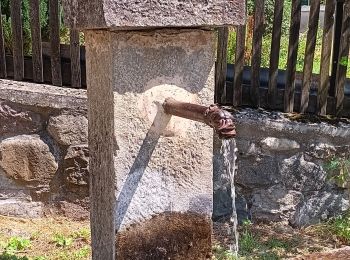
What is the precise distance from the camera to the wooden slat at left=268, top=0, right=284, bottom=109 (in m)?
3.48

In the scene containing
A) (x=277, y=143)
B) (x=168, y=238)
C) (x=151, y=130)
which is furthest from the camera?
(x=277, y=143)

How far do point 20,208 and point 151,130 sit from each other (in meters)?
1.96

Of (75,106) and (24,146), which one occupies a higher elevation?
(75,106)

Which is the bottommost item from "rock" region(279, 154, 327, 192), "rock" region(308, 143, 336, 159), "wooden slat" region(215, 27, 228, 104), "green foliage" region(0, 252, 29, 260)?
"green foliage" region(0, 252, 29, 260)

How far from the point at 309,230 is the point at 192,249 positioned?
5.43 ft

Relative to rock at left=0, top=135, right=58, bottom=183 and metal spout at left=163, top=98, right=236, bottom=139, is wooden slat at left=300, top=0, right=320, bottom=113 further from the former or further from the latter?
metal spout at left=163, top=98, right=236, bottom=139

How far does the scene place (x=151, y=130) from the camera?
198cm

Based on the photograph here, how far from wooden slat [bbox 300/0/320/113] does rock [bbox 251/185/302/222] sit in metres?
0.52

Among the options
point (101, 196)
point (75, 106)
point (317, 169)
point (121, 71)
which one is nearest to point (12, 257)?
point (75, 106)

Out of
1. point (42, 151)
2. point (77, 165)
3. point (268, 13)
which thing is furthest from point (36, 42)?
point (268, 13)

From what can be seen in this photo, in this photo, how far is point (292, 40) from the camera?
3.54m

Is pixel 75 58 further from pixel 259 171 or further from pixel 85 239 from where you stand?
pixel 259 171

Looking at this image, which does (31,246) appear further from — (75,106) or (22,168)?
(75,106)

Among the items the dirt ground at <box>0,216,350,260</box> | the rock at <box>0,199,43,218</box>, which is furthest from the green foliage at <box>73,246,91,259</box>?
the rock at <box>0,199,43,218</box>
